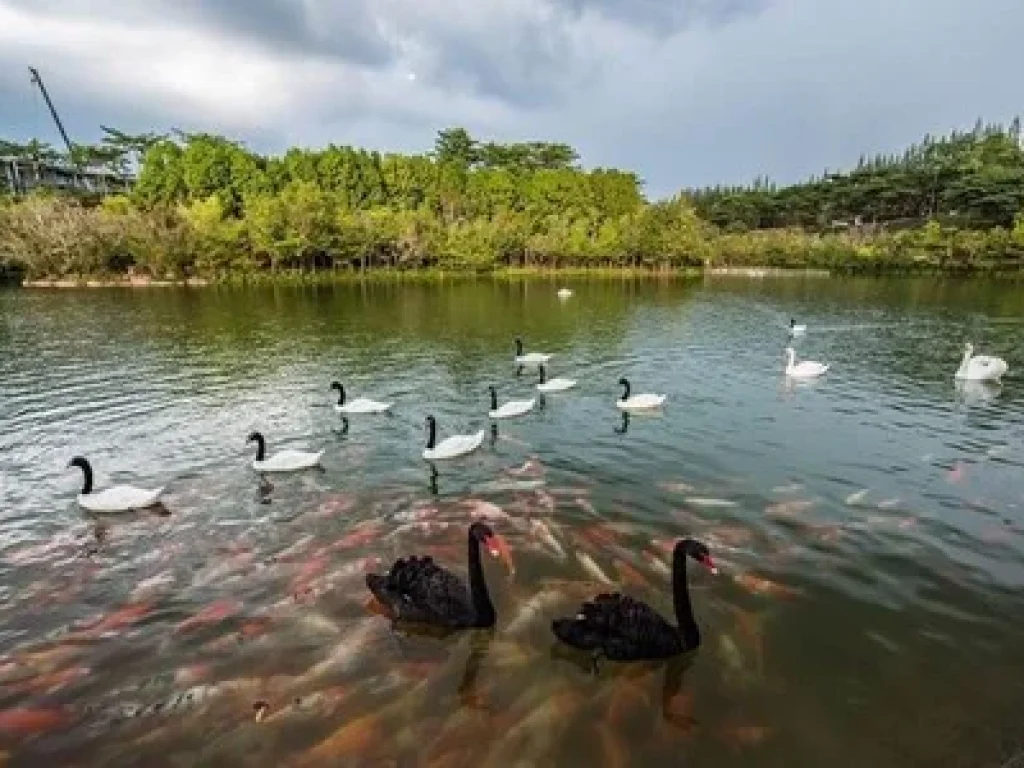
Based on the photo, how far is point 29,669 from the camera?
8133mm

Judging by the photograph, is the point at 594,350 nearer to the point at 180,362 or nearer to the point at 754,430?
the point at 754,430

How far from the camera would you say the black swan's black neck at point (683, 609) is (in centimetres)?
828

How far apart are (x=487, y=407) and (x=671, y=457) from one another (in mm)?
6344

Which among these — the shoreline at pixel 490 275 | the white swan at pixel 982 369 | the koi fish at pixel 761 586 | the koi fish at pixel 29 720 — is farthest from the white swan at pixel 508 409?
the shoreline at pixel 490 275

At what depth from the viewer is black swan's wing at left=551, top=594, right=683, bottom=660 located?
805cm

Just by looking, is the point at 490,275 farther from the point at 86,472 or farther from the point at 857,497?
the point at 857,497

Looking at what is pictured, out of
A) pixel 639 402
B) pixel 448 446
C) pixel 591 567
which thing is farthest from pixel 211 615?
pixel 639 402

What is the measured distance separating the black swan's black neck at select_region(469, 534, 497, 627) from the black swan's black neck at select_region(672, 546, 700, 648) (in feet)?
7.51

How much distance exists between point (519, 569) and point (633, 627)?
2.63 m

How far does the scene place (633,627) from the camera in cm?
805

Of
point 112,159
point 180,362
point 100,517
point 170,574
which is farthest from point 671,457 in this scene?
point 112,159

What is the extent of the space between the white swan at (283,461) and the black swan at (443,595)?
599 cm

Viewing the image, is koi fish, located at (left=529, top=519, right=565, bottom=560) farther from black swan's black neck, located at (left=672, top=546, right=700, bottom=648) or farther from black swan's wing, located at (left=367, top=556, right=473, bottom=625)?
black swan's black neck, located at (left=672, top=546, right=700, bottom=648)

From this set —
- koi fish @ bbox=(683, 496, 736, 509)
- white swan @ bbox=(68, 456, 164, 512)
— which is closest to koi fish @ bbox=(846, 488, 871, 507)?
koi fish @ bbox=(683, 496, 736, 509)
